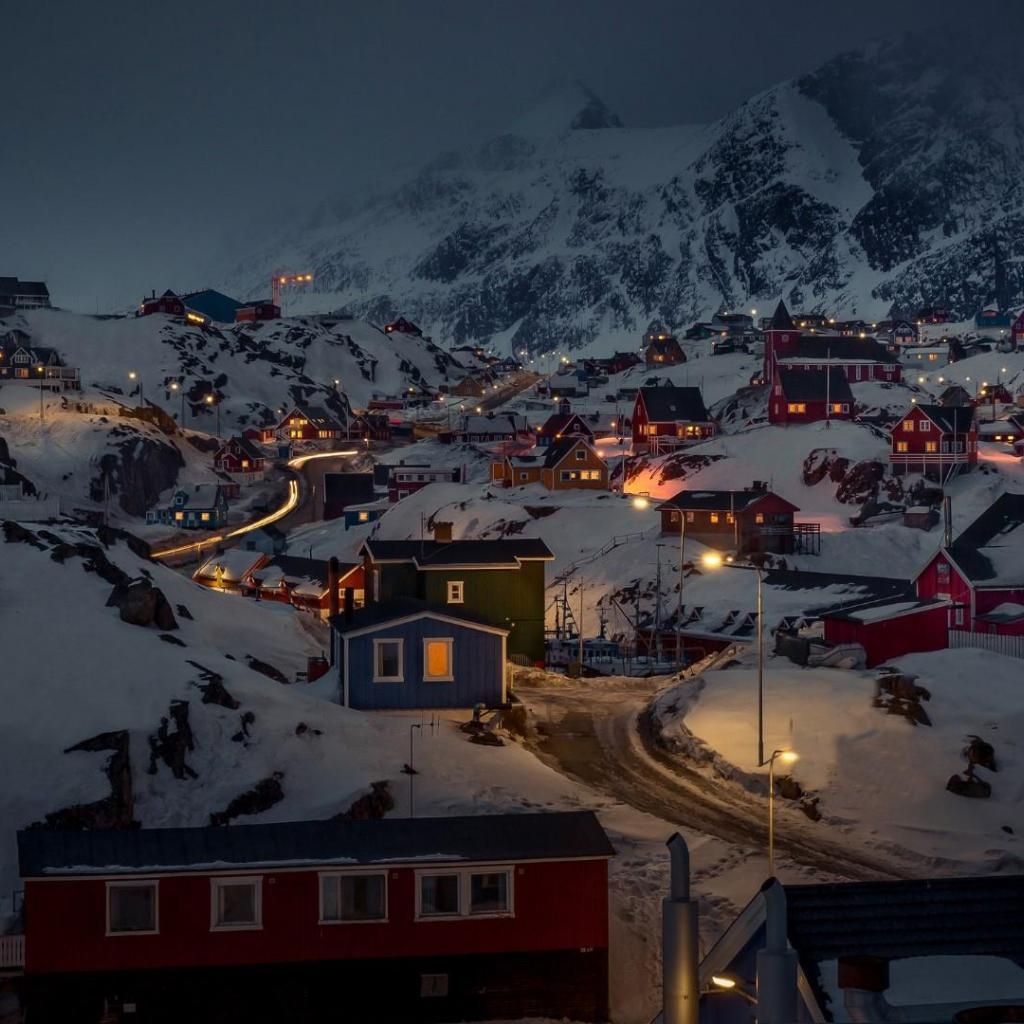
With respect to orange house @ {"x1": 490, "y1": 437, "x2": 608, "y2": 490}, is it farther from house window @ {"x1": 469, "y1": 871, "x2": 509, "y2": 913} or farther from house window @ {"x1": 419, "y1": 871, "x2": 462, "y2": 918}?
house window @ {"x1": 419, "y1": 871, "x2": 462, "y2": 918}

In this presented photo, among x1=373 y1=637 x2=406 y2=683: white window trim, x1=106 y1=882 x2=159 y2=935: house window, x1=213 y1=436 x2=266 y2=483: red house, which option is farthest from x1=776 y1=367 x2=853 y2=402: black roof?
x1=106 y1=882 x2=159 y2=935: house window

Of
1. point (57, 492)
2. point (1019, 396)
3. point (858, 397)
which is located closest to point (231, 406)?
point (57, 492)

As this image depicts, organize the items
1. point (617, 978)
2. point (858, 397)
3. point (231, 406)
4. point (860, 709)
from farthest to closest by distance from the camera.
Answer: point (231, 406) < point (858, 397) < point (860, 709) < point (617, 978)

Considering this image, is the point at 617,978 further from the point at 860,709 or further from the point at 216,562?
the point at 216,562

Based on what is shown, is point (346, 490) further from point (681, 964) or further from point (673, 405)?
point (681, 964)

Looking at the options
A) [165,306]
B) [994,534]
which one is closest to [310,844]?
[994,534]

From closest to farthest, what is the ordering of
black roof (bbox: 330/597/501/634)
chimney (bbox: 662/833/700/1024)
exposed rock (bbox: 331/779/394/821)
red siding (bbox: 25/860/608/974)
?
chimney (bbox: 662/833/700/1024) → red siding (bbox: 25/860/608/974) → exposed rock (bbox: 331/779/394/821) → black roof (bbox: 330/597/501/634)

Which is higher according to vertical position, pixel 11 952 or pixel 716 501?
pixel 716 501
